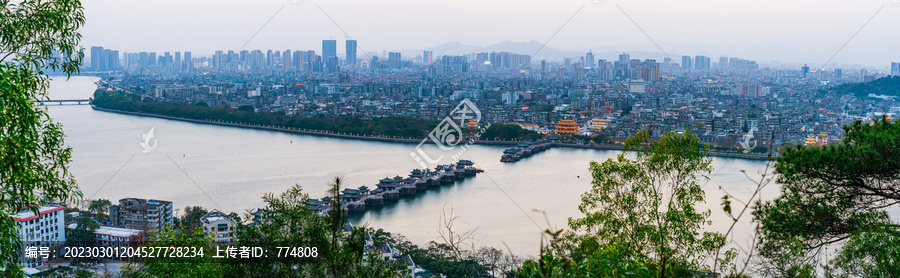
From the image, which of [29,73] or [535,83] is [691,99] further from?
[29,73]

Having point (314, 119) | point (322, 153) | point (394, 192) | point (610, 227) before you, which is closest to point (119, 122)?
point (314, 119)

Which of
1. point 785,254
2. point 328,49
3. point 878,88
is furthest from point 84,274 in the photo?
point 328,49

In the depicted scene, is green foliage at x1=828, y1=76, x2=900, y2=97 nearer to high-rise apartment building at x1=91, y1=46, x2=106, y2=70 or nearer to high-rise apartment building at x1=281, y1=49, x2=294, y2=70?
high-rise apartment building at x1=281, y1=49, x2=294, y2=70

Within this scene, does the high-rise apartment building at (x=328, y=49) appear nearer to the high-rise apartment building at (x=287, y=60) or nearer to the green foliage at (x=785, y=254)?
the high-rise apartment building at (x=287, y=60)

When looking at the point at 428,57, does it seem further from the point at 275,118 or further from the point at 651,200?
the point at 651,200

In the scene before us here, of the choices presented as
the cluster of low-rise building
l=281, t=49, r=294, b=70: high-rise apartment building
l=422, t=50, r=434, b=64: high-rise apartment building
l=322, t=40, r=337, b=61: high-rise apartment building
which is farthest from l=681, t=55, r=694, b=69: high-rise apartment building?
l=281, t=49, r=294, b=70: high-rise apartment building

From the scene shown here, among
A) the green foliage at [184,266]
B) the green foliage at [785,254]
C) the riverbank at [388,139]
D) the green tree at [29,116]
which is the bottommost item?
the riverbank at [388,139]

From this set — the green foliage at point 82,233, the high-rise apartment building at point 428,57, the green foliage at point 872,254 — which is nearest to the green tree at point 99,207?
the green foliage at point 82,233

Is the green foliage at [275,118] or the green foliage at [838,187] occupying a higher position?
the green foliage at [838,187]
